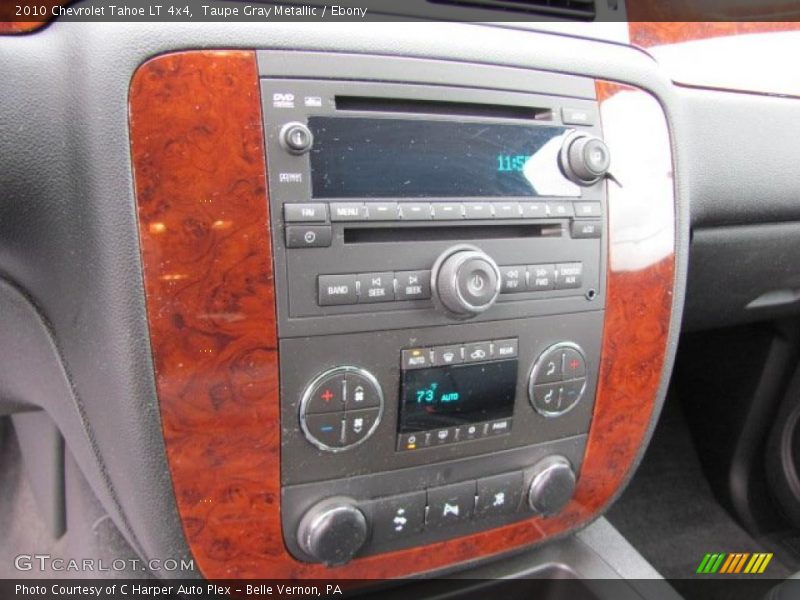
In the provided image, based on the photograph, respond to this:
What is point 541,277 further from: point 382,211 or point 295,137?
point 295,137

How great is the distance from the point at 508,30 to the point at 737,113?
482 mm

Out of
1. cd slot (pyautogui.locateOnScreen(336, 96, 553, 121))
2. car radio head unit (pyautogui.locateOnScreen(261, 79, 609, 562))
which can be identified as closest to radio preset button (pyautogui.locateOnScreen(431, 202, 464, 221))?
car radio head unit (pyautogui.locateOnScreen(261, 79, 609, 562))

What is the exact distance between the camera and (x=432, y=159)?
762mm

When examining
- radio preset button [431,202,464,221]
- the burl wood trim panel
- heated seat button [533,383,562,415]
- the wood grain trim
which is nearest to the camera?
the burl wood trim panel

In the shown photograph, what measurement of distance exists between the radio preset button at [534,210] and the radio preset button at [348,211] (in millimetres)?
197

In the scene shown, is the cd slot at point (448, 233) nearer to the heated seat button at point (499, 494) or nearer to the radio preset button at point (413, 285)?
the radio preset button at point (413, 285)

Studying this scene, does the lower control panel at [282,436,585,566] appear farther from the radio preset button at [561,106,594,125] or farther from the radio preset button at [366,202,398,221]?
the radio preset button at [561,106,594,125]

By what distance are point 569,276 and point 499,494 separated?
0.93 feet

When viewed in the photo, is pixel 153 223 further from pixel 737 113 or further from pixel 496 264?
pixel 737 113

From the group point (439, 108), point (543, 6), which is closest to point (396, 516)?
point (439, 108)

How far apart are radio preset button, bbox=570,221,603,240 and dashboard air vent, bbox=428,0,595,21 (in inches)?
10.3
